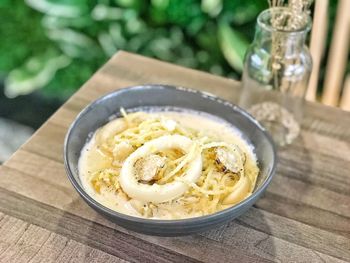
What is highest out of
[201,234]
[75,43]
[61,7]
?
[201,234]

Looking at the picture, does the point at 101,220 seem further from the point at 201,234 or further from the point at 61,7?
the point at 61,7

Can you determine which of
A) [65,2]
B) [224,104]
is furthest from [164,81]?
[65,2]

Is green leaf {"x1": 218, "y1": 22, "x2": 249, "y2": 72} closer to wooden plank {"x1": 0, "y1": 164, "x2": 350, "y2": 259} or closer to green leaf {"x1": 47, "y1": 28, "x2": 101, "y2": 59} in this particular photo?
green leaf {"x1": 47, "y1": 28, "x2": 101, "y2": 59}

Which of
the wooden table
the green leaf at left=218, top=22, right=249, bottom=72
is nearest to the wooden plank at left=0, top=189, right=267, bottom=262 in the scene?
the wooden table

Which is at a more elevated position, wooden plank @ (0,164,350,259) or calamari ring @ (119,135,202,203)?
calamari ring @ (119,135,202,203)

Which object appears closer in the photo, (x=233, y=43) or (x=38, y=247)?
(x=38, y=247)

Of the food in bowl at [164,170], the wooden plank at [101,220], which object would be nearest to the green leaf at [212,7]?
the food in bowl at [164,170]

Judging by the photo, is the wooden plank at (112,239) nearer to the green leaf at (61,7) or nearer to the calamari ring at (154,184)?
the calamari ring at (154,184)

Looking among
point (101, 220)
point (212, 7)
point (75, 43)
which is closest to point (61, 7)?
point (75, 43)
